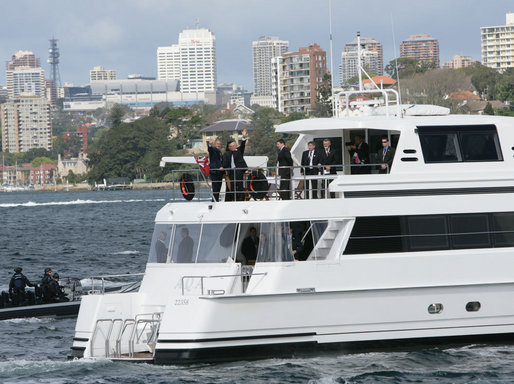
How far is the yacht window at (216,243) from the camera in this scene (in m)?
17.9

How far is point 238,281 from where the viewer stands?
1755 cm

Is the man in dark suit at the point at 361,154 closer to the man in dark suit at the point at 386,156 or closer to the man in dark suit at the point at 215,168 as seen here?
the man in dark suit at the point at 386,156

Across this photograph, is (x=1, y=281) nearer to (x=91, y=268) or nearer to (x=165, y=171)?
(x=91, y=268)

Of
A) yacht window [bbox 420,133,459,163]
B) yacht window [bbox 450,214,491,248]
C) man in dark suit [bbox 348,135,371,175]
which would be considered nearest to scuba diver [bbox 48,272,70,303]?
man in dark suit [bbox 348,135,371,175]

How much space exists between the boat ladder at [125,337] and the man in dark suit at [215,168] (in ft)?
8.79

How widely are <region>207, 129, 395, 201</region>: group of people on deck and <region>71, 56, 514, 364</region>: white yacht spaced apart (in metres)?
0.24

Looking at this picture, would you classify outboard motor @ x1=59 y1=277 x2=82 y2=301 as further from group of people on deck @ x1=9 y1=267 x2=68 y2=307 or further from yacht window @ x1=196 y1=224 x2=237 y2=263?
yacht window @ x1=196 y1=224 x2=237 y2=263

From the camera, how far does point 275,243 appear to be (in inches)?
695

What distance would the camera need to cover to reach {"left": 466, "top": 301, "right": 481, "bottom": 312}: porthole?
1802 centimetres

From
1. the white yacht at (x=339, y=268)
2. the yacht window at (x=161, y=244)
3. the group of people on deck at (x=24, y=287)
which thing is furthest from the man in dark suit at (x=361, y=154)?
the group of people on deck at (x=24, y=287)

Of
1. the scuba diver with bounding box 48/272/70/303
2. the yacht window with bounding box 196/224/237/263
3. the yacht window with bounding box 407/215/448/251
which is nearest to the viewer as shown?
the yacht window with bounding box 196/224/237/263

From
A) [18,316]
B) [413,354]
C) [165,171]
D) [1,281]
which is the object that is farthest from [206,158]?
[165,171]

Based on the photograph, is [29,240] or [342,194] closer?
[342,194]

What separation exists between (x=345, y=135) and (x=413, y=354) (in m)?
4.97
